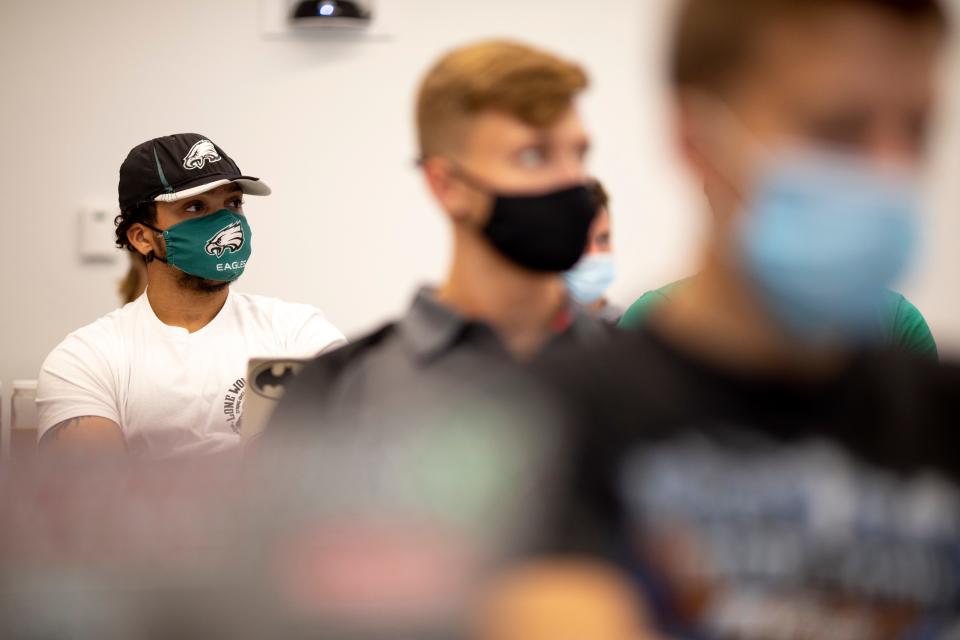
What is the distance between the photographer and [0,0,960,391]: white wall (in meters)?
3.88

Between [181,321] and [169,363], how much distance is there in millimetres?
121

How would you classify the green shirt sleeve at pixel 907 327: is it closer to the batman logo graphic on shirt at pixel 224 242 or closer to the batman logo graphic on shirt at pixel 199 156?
the batman logo graphic on shirt at pixel 224 242

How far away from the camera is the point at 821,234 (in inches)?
30.4

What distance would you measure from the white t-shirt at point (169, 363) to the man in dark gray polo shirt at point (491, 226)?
0.75m

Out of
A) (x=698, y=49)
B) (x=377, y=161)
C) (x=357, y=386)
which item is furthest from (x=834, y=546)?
(x=377, y=161)

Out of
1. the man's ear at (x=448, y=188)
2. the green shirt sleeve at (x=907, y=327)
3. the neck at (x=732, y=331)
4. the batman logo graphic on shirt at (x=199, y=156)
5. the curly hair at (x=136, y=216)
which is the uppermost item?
the neck at (x=732, y=331)

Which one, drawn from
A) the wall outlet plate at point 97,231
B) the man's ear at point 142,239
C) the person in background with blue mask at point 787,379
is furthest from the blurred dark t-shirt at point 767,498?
the wall outlet plate at point 97,231

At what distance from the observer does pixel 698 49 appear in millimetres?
777

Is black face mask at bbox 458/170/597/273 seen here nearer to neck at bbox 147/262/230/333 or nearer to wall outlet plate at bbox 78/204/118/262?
neck at bbox 147/262/230/333

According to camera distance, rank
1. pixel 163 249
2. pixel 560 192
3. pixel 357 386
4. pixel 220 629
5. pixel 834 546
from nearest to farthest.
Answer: pixel 220 629
pixel 834 546
pixel 357 386
pixel 560 192
pixel 163 249

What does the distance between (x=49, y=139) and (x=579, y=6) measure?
1816 millimetres

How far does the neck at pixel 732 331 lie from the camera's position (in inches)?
30.2

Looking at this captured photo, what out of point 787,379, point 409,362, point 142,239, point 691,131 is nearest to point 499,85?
point 409,362

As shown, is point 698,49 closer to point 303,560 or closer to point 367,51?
point 303,560
